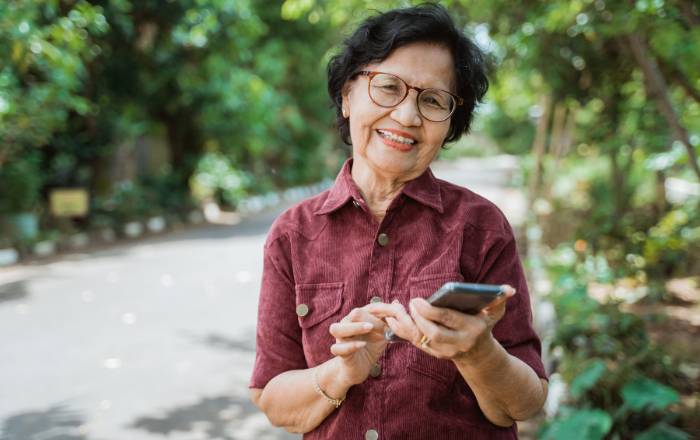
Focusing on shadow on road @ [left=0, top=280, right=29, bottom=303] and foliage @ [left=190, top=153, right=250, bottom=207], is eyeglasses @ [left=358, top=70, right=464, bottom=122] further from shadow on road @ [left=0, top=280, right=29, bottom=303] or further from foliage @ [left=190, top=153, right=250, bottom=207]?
foliage @ [left=190, top=153, right=250, bottom=207]

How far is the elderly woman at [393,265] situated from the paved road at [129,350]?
310cm

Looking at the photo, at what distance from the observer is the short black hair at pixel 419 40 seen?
162 cm

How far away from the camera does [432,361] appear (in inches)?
61.2

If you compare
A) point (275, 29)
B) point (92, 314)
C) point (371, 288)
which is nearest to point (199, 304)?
point (92, 314)

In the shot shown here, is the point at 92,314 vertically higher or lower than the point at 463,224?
lower

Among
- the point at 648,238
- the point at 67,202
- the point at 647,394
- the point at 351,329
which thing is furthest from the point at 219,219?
the point at 351,329

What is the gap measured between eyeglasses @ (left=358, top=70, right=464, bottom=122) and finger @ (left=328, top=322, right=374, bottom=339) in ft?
1.79

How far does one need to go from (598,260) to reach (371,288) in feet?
21.0

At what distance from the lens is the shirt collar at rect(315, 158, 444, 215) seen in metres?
1.67

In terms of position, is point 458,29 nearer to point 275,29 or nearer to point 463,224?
point 463,224

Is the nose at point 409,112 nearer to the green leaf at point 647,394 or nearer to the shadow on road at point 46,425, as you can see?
the green leaf at point 647,394

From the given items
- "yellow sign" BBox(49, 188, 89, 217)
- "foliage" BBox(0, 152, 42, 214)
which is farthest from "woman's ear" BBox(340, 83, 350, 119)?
"yellow sign" BBox(49, 188, 89, 217)

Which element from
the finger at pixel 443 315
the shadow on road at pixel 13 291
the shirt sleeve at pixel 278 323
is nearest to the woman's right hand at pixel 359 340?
the finger at pixel 443 315

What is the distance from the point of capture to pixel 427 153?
5.51 feet
